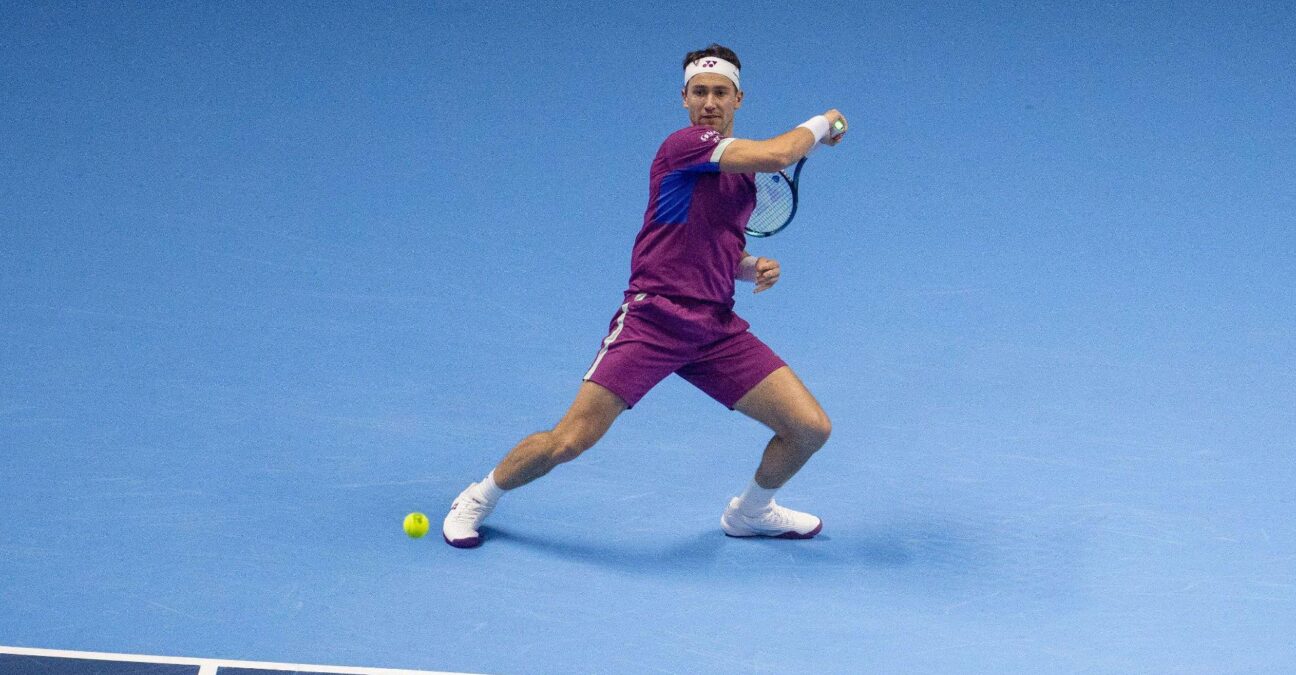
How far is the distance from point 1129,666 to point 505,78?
252 inches

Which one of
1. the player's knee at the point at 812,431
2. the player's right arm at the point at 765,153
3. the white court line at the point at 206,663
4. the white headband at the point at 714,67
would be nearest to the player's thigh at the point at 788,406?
the player's knee at the point at 812,431

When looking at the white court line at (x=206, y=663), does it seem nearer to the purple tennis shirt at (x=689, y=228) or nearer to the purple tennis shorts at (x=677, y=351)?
the purple tennis shorts at (x=677, y=351)

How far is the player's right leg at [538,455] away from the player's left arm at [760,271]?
626 millimetres

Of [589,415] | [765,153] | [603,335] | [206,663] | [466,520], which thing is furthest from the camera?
[603,335]

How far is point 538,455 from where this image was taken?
5.46m

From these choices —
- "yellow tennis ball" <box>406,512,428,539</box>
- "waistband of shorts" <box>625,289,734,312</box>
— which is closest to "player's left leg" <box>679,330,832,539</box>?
"waistband of shorts" <box>625,289,734,312</box>

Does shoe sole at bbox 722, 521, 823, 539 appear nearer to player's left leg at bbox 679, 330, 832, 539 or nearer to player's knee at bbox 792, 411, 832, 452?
player's left leg at bbox 679, 330, 832, 539

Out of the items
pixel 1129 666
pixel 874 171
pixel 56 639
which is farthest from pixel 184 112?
pixel 1129 666

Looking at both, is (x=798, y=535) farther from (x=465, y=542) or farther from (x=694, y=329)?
(x=465, y=542)

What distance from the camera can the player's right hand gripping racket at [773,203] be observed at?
556 cm

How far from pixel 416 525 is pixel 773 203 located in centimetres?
168

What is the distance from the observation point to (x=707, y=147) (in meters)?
5.23

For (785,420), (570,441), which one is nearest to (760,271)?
(785,420)

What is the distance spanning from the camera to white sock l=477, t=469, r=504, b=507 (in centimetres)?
560
